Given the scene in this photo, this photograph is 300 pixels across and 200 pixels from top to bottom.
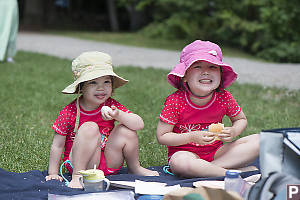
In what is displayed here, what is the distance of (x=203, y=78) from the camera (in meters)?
3.41

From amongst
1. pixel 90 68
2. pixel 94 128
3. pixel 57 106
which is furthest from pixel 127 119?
pixel 57 106

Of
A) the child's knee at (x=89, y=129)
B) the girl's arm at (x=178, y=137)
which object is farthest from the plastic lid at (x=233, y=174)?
the child's knee at (x=89, y=129)

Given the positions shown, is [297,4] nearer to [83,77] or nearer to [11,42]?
[11,42]

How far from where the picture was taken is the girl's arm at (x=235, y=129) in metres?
3.26

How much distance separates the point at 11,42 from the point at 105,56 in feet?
24.9

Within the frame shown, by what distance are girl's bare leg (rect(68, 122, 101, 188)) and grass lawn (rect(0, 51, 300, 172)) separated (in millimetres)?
674

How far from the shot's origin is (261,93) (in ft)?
24.0

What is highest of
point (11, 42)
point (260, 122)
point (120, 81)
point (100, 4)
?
point (100, 4)

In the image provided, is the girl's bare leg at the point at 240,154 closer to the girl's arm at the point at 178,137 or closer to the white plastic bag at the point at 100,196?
the girl's arm at the point at 178,137

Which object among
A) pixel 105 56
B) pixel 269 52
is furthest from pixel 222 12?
pixel 105 56

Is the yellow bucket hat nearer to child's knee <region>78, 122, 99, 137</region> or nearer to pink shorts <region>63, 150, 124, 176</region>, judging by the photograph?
child's knee <region>78, 122, 99, 137</region>

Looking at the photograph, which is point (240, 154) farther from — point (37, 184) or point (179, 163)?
point (37, 184)

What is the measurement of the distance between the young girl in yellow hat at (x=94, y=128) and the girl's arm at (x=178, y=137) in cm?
18

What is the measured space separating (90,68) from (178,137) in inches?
30.9
